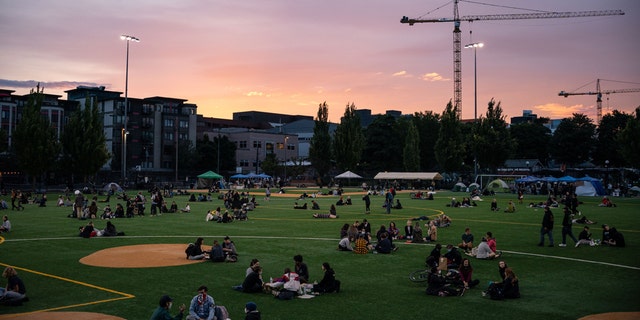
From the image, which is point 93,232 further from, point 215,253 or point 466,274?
point 466,274

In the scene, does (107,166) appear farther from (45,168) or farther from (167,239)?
(167,239)

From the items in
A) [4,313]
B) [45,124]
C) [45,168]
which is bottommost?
[4,313]

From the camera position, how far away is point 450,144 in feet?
330

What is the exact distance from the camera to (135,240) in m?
28.7

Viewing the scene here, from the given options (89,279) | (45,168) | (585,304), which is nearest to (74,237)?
(89,279)

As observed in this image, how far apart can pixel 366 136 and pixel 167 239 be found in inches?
4024

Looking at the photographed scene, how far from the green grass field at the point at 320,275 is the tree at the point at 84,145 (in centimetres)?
5235

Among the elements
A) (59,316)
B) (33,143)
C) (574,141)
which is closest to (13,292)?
(59,316)

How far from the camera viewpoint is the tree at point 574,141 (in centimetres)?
12044

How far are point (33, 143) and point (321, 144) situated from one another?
181 feet

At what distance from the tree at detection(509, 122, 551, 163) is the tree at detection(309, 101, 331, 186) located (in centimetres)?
4808

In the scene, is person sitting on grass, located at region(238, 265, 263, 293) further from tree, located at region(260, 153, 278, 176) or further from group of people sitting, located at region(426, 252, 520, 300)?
tree, located at region(260, 153, 278, 176)

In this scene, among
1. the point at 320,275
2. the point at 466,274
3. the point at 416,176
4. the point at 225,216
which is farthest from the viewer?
the point at 416,176

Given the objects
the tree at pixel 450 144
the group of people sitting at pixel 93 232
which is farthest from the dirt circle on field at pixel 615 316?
the tree at pixel 450 144
